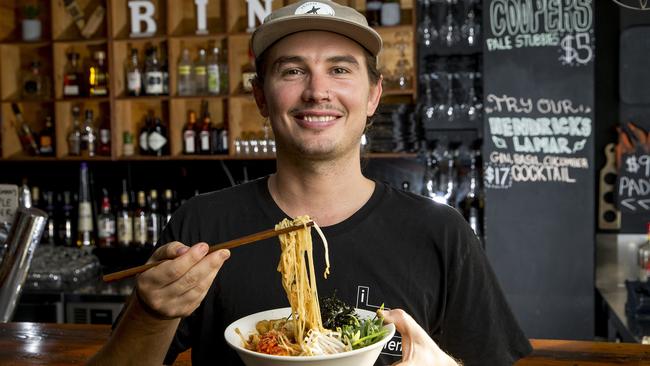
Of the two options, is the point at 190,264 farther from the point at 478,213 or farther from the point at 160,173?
the point at 160,173

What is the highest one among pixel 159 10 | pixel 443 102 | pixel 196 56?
pixel 159 10

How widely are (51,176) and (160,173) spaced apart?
824 mm

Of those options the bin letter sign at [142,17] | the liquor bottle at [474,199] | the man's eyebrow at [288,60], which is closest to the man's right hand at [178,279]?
the man's eyebrow at [288,60]

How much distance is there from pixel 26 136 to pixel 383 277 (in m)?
4.30

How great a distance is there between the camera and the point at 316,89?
1685 millimetres

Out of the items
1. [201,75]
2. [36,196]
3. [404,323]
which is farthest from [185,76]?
[404,323]

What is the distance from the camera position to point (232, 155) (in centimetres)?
496

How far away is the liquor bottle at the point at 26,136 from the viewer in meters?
5.32

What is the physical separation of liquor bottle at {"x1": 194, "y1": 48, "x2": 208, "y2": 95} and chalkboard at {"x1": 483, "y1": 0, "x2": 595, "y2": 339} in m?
1.80

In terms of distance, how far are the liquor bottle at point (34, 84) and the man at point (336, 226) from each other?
398cm

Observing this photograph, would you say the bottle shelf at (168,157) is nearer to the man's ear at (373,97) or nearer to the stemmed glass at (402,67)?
the stemmed glass at (402,67)

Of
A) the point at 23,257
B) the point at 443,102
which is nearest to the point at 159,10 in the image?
the point at 443,102

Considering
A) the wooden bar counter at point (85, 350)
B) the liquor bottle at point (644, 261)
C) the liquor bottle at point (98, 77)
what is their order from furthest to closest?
the liquor bottle at point (98, 77)
the liquor bottle at point (644, 261)
the wooden bar counter at point (85, 350)

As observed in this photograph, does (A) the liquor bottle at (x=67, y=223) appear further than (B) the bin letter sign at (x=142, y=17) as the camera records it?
Yes
